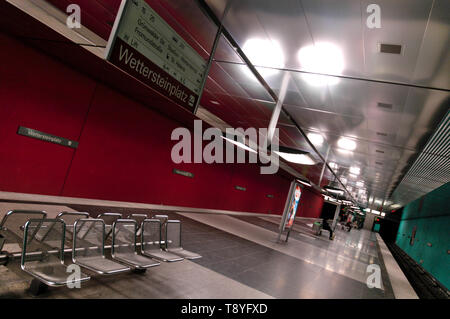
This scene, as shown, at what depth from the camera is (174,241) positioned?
4645mm

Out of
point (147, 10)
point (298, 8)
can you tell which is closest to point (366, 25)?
point (298, 8)

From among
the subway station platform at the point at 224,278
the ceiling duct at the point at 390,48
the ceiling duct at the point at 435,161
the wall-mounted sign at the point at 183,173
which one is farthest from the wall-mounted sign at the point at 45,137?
the ceiling duct at the point at 435,161

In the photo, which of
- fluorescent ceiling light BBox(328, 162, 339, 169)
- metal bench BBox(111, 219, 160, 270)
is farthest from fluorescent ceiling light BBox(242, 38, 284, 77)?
fluorescent ceiling light BBox(328, 162, 339, 169)

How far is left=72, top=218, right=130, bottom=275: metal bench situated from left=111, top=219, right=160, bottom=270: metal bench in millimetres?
180

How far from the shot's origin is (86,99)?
751 centimetres

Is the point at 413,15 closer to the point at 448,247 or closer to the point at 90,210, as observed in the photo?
the point at 90,210

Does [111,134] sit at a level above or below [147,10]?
below

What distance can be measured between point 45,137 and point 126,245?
4.47 meters

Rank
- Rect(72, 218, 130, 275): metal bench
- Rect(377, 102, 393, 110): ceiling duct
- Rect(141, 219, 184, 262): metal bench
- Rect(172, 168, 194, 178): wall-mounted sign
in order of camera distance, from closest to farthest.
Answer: Rect(72, 218, 130, 275): metal bench, Rect(141, 219, 184, 262): metal bench, Rect(377, 102, 393, 110): ceiling duct, Rect(172, 168, 194, 178): wall-mounted sign

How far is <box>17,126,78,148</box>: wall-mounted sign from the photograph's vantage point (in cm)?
637

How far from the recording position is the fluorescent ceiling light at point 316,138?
9008 millimetres

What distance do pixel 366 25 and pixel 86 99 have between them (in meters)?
6.74

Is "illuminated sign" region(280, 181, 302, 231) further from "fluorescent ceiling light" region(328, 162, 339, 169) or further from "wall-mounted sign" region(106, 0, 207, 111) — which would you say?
"wall-mounted sign" region(106, 0, 207, 111)

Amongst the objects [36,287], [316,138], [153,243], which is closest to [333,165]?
[316,138]
